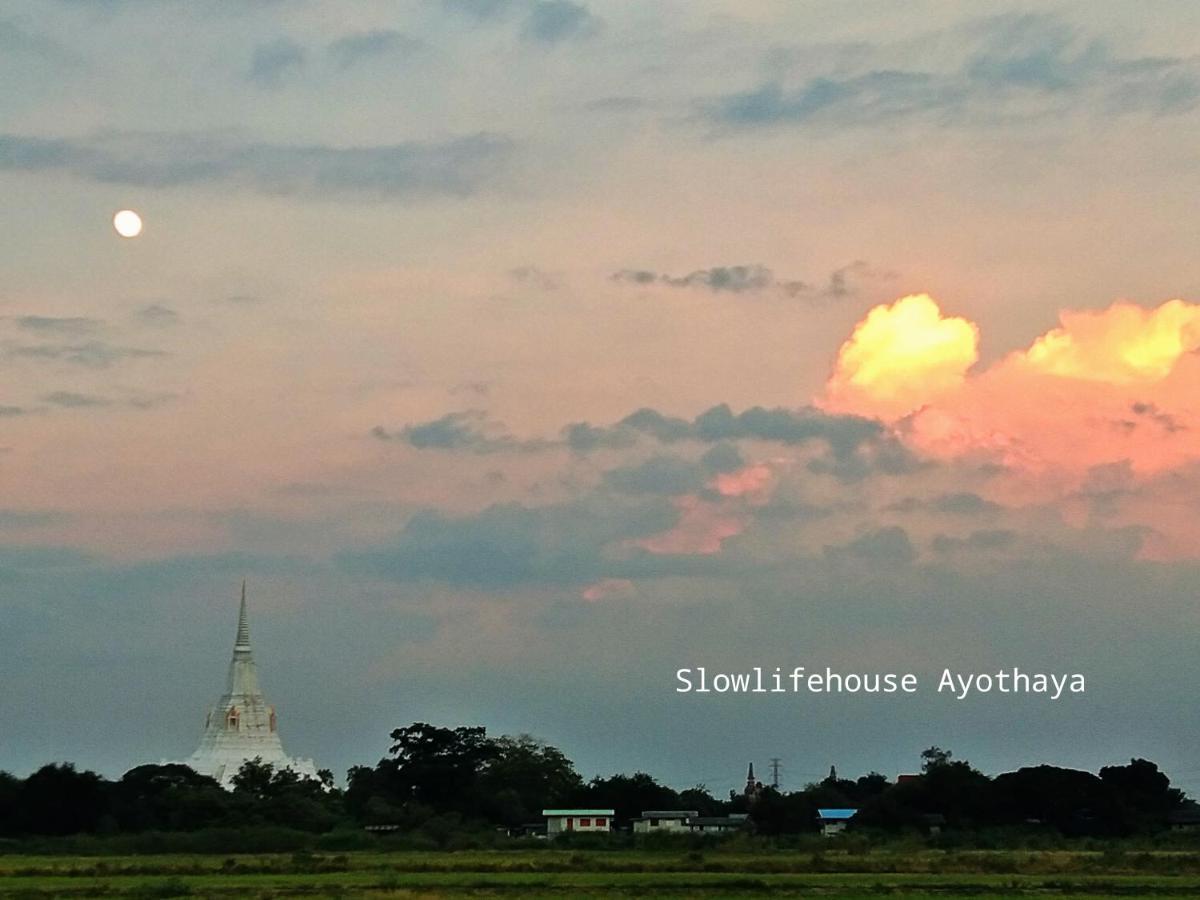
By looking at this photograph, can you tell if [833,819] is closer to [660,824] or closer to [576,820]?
[660,824]

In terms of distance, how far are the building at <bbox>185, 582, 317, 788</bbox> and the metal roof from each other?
4335cm

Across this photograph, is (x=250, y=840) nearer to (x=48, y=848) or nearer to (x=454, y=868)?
(x=48, y=848)

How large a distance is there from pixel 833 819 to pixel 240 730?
5582 centimetres

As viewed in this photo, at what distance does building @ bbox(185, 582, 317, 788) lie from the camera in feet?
450

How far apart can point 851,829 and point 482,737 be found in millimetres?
32815

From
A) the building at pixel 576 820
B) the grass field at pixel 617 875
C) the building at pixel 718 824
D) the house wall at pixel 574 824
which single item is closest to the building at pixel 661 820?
the building at pixel 718 824

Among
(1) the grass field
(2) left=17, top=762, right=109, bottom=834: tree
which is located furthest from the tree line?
(1) the grass field

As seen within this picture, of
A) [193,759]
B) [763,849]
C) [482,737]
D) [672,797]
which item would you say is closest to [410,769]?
[482,737]

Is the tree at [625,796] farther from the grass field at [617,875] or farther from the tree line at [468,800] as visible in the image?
the grass field at [617,875]

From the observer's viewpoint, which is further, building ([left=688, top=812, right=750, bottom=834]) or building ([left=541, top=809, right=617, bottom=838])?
building ([left=541, top=809, right=617, bottom=838])

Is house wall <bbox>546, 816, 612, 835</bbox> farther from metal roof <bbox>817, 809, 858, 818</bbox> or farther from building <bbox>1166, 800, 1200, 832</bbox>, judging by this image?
building <bbox>1166, 800, 1200, 832</bbox>

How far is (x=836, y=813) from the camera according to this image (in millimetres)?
104875

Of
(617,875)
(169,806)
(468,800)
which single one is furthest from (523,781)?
(617,875)

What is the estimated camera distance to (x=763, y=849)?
7569 cm
